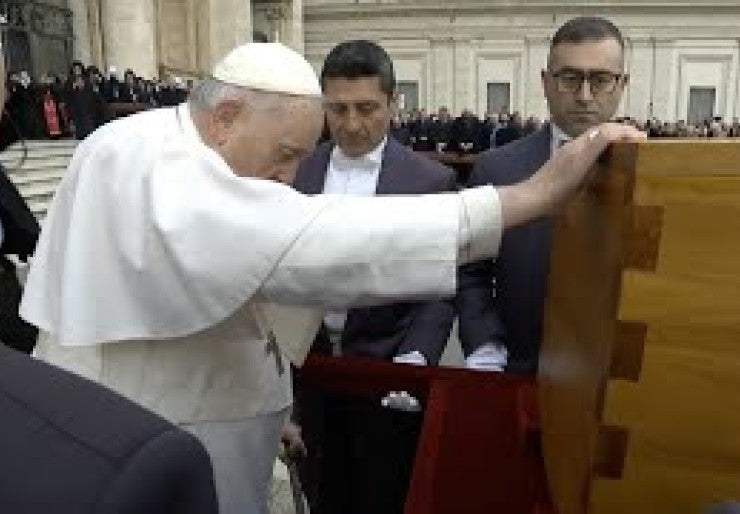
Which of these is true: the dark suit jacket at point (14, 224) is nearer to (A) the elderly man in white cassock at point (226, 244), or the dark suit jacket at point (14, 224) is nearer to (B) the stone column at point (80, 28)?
(A) the elderly man in white cassock at point (226, 244)

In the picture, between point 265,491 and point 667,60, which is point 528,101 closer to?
point 667,60

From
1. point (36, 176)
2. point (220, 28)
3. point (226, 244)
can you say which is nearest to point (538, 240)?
point (226, 244)

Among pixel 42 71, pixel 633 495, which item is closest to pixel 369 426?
pixel 633 495

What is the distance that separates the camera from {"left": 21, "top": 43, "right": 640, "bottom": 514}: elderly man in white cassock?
3.39ft

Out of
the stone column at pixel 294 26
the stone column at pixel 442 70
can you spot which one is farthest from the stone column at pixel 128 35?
Answer: the stone column at pixel 442 70

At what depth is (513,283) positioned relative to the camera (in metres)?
1.73

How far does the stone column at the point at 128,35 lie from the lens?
1739 centimetres

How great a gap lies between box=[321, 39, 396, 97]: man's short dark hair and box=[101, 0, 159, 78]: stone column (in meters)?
16.8

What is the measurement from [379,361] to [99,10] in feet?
59.0

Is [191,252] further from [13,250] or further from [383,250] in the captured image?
[13,250]

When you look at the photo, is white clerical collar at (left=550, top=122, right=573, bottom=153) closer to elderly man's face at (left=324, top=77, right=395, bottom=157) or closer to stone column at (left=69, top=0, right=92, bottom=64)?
elderly man's face at (left=324, top=77, right=395, bottom=157)

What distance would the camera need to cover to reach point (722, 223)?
0.83 m

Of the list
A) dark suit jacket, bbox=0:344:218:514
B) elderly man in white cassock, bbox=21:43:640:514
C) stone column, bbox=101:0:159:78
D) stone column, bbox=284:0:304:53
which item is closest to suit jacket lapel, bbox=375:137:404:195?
elderly man in white cassock, bbox=21:43:640:514

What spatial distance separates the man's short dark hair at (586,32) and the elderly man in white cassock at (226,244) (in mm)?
738
